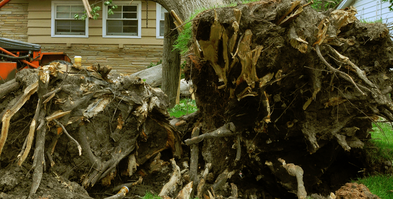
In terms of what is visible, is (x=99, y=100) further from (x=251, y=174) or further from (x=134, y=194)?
(x=251, y=174)

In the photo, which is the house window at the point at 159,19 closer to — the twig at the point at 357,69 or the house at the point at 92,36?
the house at the point at 92,36

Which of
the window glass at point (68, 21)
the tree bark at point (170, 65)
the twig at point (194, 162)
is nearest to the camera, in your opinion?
the twig at point (194, 162)

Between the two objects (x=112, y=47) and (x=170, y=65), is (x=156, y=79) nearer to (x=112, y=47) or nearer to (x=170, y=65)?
(x=170, y=65)

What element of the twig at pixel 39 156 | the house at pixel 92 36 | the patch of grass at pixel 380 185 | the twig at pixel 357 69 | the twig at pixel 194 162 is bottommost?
the patch of grass at pixel 380 185

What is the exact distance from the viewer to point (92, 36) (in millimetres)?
15586

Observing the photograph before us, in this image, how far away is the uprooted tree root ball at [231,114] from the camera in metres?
3.57

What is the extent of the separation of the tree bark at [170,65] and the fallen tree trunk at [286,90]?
350 cm

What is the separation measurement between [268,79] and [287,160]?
58.2 inches

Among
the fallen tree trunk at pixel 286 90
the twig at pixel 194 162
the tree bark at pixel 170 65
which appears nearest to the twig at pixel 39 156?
the fallen tree trunk at pixel 286 90

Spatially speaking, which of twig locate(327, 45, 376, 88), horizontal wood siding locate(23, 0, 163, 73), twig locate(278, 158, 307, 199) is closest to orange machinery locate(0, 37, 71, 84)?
horizontal wood siding locate(23, 0, 163, 73)

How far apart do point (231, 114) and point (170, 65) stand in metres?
4.56

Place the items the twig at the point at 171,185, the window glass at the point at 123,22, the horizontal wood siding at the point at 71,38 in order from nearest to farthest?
the twig at the point at 171,185, the horizontal wood siding at the point at 71,38, the window glass at the point at 123,22

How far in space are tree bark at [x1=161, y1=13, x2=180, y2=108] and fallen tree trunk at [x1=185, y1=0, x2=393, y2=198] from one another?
350 cm

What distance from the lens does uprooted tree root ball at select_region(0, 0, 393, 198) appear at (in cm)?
357
